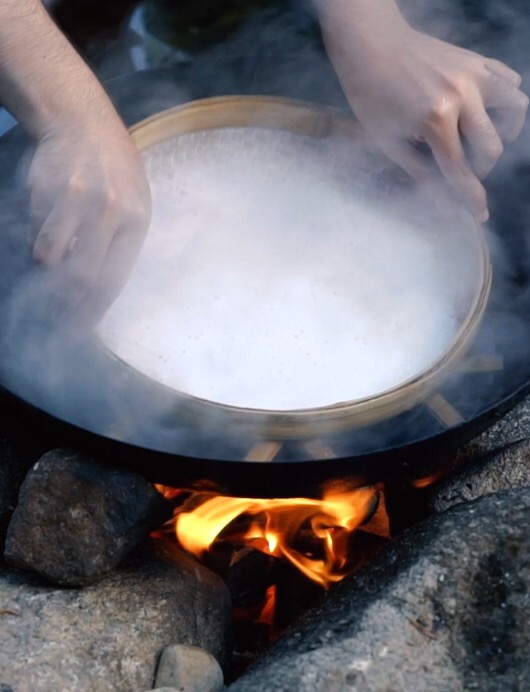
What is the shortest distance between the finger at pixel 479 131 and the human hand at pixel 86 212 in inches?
27.2

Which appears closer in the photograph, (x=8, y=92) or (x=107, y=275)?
(x=107, y=275)

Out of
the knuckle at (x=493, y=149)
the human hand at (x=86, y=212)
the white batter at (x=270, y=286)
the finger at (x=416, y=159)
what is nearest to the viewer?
the human hand at (x=86, y=212)

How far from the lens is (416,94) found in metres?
1.89

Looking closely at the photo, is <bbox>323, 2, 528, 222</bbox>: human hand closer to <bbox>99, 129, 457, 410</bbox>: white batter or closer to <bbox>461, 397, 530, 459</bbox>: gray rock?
<bbox>99, 129, 457, 410</bbox>: white batter

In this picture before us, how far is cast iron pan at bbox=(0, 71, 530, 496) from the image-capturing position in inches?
61.1

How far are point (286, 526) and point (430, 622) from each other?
0.54m

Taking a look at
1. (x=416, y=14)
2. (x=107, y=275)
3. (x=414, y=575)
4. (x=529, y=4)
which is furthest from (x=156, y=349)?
(x=529, y=4)

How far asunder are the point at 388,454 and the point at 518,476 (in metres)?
0.60

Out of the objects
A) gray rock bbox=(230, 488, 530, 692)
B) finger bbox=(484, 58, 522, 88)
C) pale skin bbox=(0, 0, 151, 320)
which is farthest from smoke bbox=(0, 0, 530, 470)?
finger bbox=(484, 58, 522, 88)

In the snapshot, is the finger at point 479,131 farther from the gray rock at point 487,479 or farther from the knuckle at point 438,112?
the gray rock at point 487,479

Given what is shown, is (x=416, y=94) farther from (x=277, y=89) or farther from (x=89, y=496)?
(x=89, y=496)

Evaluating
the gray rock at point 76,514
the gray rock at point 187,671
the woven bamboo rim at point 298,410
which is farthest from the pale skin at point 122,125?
the gray rock at point 187,671

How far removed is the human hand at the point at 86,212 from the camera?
5.04 feet

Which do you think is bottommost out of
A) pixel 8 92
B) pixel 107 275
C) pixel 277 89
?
pixel 277 89
